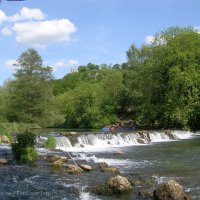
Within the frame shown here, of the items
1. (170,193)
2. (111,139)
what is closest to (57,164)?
(170,193)

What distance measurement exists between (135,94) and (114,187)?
41828 mm

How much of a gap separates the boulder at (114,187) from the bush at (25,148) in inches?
279

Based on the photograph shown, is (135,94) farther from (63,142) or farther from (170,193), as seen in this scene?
(170,193)

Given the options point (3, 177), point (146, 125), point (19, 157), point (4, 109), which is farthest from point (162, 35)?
point (3, 177)

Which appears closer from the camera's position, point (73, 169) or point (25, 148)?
point (73, 169)

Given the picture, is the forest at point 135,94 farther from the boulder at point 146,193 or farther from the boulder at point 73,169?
the boulder at point 146,193

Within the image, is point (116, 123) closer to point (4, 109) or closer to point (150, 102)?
point (150, 102)

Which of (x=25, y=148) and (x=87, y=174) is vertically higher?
(x=25, y=148)

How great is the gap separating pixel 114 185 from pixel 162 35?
42.6 meters

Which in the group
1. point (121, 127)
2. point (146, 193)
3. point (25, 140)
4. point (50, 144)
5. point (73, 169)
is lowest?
point (146, 193)

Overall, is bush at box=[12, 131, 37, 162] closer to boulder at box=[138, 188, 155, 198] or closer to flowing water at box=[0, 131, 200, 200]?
flowing water at box=[0, 131, 200, 200]

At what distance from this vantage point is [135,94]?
183 ft

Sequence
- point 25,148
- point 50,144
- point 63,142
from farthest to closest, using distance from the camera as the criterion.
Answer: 1. point 63,142
2. point 50,144
3. point 25,148

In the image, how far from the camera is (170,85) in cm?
4969
